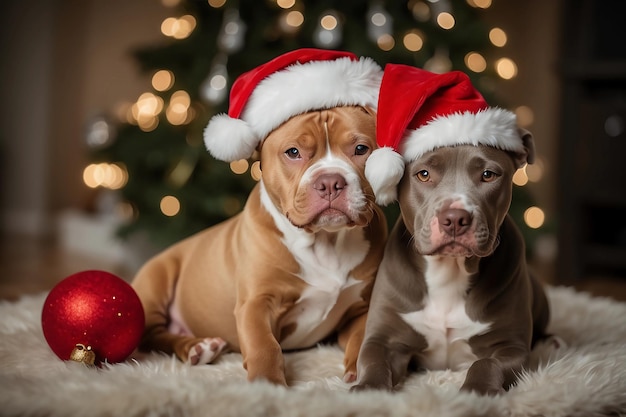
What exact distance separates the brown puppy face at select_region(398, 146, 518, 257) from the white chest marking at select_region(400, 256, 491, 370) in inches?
5.5

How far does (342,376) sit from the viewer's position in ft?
7.03

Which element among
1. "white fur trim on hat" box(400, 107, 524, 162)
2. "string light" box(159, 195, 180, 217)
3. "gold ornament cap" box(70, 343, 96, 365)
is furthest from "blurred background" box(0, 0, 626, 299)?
"gold ornament cap" box(70, 343, 96, 365)

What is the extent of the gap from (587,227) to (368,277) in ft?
9.74

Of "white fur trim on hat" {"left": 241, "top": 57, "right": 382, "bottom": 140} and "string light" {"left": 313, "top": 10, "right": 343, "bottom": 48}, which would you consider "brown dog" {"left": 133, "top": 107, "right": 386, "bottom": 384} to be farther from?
"string light" {"left": 313, "top": 10, "right": 343, "bottom": 48}

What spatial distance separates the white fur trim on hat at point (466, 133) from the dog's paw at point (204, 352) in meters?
0.79

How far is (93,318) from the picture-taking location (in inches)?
82.8

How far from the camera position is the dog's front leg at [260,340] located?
1.97 m

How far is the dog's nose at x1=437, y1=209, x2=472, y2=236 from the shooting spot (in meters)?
1.82

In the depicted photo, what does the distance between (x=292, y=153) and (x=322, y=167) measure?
12 centimetres

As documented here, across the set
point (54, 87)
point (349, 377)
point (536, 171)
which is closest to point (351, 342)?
point (349, 377)

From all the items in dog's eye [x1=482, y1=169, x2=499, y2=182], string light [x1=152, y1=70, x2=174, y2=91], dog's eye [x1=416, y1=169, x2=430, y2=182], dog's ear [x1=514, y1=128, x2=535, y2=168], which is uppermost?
string light [x1=152, y1=70, x2=174, y2=91]

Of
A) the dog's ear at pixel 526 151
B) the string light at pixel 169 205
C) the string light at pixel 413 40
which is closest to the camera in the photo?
the dog's ear at pixel 526 151

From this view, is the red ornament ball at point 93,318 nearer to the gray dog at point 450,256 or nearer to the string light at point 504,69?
the gray dog at point 450,256

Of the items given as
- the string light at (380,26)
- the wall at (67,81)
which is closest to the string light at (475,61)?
the string light at (380,26)
